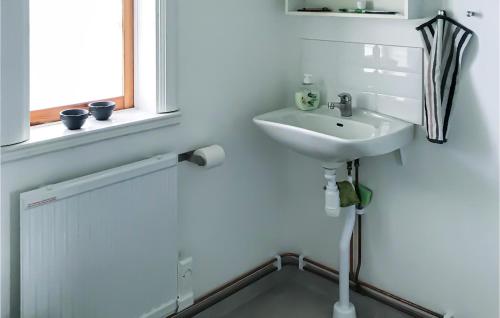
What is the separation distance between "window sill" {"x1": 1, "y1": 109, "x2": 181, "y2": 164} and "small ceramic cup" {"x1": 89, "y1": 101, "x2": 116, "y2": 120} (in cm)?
2

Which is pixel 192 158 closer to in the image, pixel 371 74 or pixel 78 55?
pixel 78 55

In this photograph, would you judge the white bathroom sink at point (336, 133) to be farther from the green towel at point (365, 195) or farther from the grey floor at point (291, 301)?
the grey floor at point (291, 301)

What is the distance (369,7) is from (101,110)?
44.8 inches

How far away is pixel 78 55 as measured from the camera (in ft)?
6.33

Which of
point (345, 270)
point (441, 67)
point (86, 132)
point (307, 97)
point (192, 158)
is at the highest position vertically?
point (441, 67)

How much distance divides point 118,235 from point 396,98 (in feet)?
3.87

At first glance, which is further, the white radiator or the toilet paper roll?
the toilet paper roll

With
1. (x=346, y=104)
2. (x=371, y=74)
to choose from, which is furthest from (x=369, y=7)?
(x=346, y=104)

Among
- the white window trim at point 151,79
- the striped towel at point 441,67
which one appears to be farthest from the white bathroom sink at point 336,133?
the white window trim at point 151,79

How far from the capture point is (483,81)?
1.92 meters

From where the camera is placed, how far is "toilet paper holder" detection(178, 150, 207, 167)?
82.4 inches

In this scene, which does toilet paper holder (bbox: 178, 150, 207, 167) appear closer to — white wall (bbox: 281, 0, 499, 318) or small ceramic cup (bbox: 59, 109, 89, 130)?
small ceramic cup (bbox: 59, 109, 89, 130)

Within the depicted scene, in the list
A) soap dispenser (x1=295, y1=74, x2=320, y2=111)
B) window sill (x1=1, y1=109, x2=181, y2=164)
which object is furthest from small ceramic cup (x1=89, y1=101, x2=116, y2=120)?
soap dispenser (x1=295, y1=74, x2=320, y2=111)

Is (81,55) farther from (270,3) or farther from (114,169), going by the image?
(270,3)
